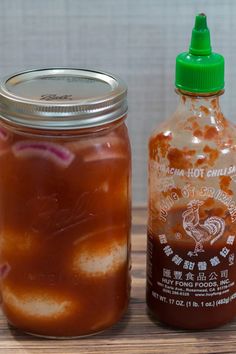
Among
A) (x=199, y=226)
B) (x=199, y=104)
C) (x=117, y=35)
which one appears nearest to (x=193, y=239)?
(x=199, y=226)

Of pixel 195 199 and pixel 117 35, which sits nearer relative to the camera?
pixel 195 199

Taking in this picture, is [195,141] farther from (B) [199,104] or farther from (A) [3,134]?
(A) [3,134]

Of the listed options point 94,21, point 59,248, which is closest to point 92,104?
point 59,248

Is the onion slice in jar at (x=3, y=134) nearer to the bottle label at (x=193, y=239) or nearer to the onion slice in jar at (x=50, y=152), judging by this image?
the onion slice in jar at (x=50, y=152)

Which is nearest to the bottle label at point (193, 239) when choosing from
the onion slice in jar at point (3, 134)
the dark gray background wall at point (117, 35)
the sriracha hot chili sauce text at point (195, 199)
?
the sriracha hot chili sauce text at point (195, 199)

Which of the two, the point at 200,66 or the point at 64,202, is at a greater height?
the point at 200,66
